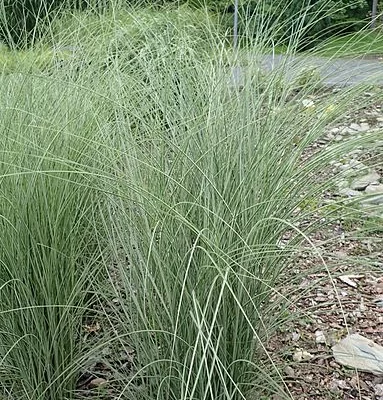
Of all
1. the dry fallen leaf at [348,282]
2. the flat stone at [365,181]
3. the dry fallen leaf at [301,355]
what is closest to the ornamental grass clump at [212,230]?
the dry fallen leaf at [301,355]

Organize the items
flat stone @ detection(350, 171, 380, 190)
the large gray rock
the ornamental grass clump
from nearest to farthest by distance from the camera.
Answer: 1. the ornamental grass clump
2. the large gray rock
3. flat stone @ detection(350, 171, 380, 190)

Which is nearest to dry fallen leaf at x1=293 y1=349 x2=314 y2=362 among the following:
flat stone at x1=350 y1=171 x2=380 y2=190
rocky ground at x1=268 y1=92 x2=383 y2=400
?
rocky ground at x1=268 y1=92 x2=383 y2=400

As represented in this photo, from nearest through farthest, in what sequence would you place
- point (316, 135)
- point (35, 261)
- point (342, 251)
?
point (35, 261) → point (316, 135) → point (342, 251)

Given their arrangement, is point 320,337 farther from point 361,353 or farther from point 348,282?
point 348,282

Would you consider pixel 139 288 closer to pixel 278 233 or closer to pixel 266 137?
pixel 278 233

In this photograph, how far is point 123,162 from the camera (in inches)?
56.1

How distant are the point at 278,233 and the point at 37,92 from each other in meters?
0.80

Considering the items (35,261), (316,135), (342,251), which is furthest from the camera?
(342,251)

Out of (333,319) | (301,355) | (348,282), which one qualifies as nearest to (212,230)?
(301,355)

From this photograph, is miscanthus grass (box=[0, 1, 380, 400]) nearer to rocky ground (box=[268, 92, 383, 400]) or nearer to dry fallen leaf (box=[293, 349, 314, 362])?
rocky ground (box=[268, 92, 383, 400])

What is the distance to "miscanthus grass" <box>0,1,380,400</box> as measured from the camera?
1.23 meters

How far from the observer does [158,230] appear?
1.31 m

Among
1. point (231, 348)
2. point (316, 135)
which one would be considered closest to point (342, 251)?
point (316, 135)

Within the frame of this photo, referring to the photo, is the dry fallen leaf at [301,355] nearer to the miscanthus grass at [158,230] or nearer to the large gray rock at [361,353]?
the large gray rock at [361,353]
